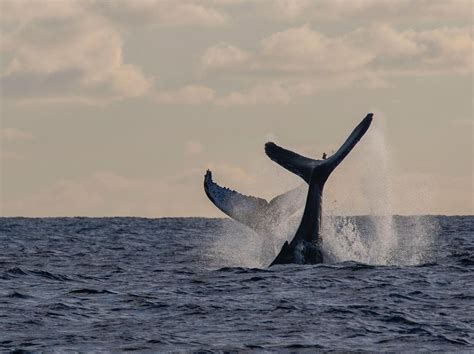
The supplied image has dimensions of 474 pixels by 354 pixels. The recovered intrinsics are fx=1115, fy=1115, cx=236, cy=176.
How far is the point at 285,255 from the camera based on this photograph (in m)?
21.8

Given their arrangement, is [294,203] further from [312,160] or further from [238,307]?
[238,307]

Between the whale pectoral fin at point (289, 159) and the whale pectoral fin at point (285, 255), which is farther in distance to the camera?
the whale pectoral fin at point (289, 159)

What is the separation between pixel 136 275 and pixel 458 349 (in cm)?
1043

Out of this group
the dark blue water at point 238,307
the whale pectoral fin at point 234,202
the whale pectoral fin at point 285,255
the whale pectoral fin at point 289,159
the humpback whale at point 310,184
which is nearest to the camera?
the dark blue water at point 238,307

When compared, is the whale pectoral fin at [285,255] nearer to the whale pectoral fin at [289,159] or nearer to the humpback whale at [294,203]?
the humpback whale at [294,203]

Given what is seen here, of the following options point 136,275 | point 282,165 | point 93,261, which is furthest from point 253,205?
point 93,261

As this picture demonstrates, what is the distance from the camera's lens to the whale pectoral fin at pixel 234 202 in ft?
72.6

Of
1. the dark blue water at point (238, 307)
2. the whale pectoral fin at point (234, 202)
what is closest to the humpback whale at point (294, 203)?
the whale pectoral fin at point (234, 202)

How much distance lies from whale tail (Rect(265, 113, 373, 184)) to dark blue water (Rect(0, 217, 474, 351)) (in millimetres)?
1841

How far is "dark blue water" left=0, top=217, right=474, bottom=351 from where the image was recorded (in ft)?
45.9

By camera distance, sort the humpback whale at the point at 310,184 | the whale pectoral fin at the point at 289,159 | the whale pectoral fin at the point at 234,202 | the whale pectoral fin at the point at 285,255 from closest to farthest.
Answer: the humpback whale at the point at 310,184 → the whale pectoral fin at the point at 285,255 → the whale pectoral fin at the point at 289,159 → the whale pectoral fin at the point at 234,202

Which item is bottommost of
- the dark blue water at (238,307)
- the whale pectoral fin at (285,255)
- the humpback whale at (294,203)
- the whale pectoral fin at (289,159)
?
the dark blue water at (238,307)

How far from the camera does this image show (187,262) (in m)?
26.6

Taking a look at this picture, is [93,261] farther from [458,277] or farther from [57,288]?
[458,277]
